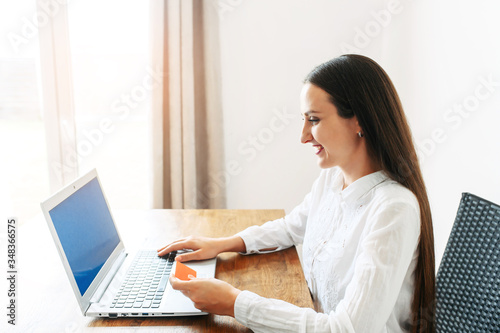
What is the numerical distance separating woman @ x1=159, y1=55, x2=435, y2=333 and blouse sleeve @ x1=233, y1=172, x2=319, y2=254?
0.37 feet

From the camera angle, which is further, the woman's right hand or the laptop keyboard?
the woman's right hand

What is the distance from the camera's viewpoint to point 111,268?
108 cm

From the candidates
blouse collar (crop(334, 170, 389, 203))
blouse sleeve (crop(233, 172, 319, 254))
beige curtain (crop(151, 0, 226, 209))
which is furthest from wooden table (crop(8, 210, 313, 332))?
beige curtain (crop(151, 0, 226, 209))

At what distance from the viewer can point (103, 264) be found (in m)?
1.04

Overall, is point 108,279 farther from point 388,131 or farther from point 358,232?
point 388,131

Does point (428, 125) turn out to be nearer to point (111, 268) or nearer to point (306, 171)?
point (306, 171)

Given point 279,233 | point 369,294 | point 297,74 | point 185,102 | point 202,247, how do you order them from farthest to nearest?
1. point 297,74
2. point 185,102
3. point 279,233
4. point 202,247
5. point 369,294

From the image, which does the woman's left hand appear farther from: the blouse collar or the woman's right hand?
the blouse collar

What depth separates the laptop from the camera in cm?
88

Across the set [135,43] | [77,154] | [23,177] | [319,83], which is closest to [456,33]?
[319,83]

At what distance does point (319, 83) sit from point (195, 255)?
58 cm

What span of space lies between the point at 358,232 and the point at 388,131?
0.25 meters

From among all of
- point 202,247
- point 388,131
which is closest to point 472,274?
point 388,131

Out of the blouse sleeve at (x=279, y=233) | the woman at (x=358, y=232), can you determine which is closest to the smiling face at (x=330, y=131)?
the woman at (x=358, y=232)
